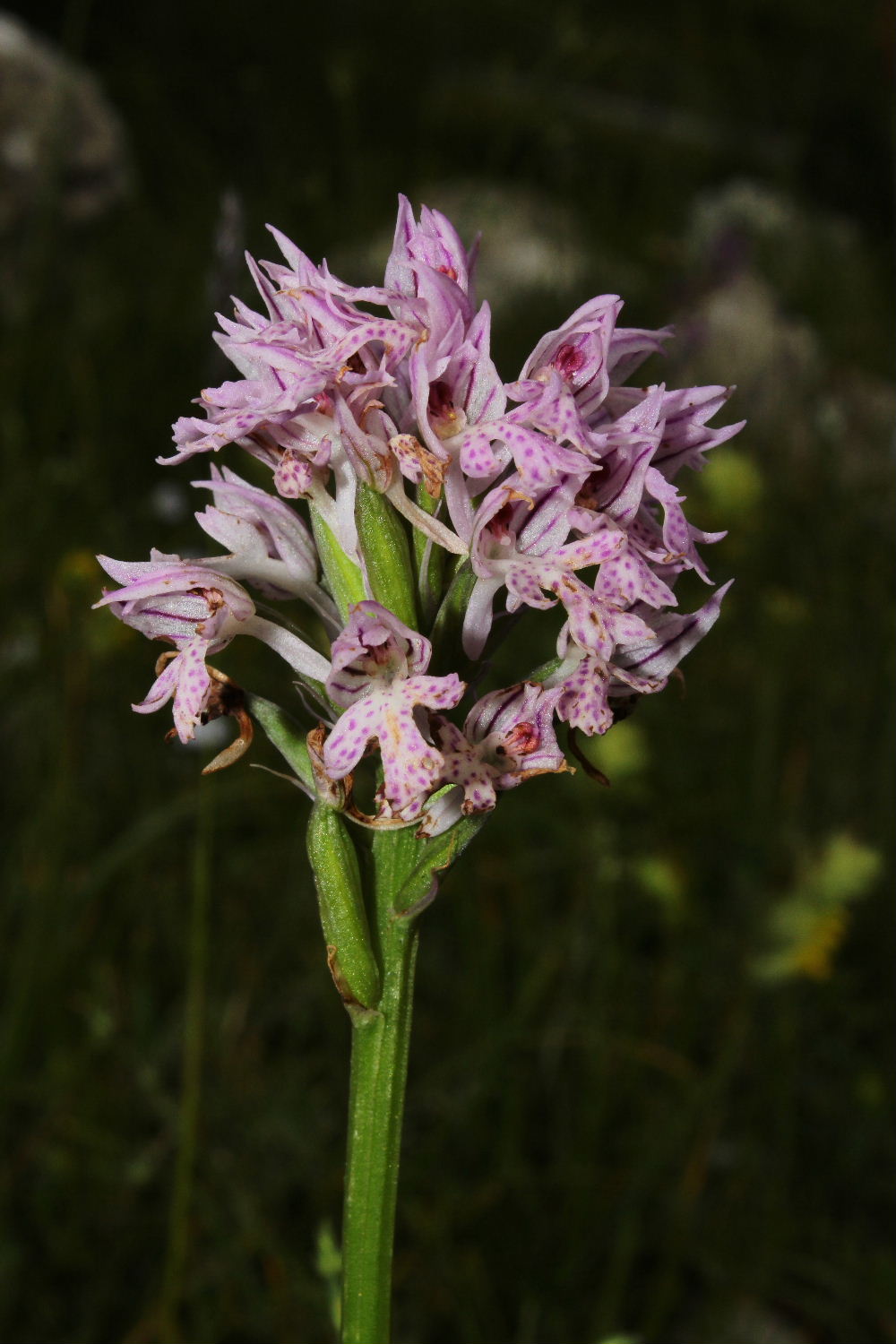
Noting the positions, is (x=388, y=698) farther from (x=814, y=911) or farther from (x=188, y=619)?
(x=814, y=911)

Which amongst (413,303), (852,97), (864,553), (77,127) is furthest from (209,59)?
(413,303)

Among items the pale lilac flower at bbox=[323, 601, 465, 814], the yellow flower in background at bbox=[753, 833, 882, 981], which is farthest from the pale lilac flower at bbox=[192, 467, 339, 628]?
the yellow flower in background at bbox=[753, 833, 882, 981]

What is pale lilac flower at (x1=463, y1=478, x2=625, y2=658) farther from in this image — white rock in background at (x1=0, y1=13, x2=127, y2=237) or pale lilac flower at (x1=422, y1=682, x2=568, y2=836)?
white rock in background at (x1=0, y1=13, x2=127, y2=237)

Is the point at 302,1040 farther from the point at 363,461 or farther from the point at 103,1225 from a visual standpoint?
the point at 363,461

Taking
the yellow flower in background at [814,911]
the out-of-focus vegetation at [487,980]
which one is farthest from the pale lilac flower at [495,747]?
the yellow flower in background at [814,911]

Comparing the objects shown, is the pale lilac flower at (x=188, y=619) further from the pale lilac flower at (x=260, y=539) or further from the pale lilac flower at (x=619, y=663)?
the pale lilac flower at (x=619, y=663)

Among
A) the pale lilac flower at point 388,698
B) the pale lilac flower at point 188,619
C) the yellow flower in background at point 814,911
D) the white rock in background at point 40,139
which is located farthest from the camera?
the white rock in background at point 40,139
